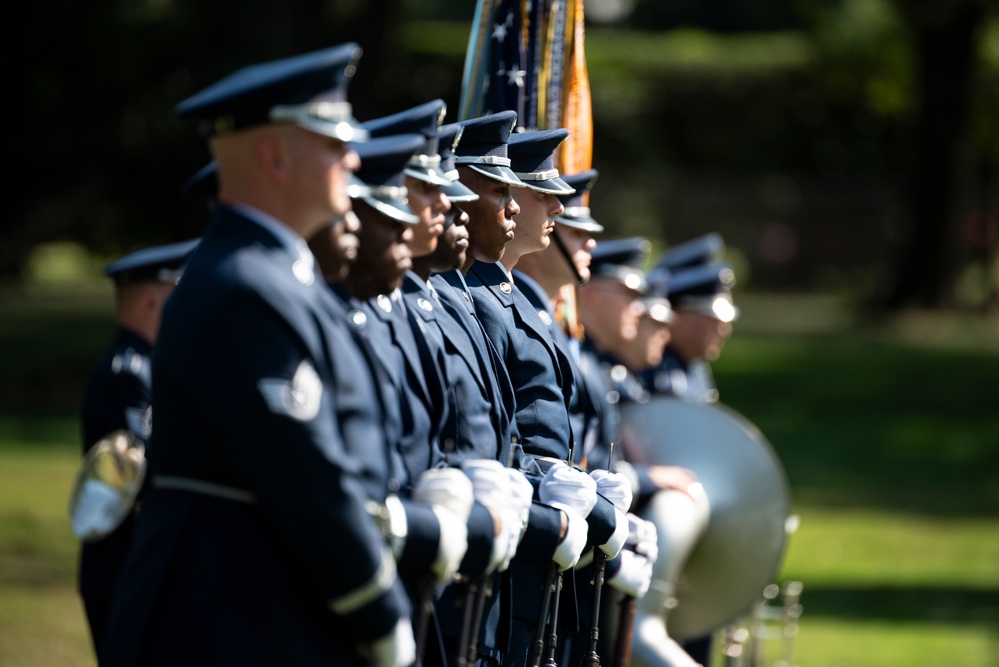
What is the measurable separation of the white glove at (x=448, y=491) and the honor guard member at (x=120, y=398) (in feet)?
7.23

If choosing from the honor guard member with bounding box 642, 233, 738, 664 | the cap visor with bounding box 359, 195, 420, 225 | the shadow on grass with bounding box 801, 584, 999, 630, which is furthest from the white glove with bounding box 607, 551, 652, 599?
the shadow on grass with bounding box 801, 584, 999, 630

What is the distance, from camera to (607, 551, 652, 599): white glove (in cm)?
572

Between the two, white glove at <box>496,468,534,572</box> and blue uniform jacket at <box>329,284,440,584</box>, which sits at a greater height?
blue uniform jacket at <box>329,284,440,584</box>

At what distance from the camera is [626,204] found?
36.0 m

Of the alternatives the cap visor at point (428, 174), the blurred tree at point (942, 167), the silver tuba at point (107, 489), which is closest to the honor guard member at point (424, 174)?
the cap visor at point (428, 174)

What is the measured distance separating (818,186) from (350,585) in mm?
34152

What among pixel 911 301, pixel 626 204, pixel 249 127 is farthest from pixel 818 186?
pixel 249 127

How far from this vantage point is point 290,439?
11.6 ft

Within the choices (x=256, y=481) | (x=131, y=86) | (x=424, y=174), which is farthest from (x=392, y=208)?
(x=131, y=86)

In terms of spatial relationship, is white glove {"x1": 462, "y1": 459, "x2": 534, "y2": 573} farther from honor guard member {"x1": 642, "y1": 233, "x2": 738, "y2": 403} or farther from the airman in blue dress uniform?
honor guard member {"x1": 642, "y1": 233, "x2": 738, "y2": 403}

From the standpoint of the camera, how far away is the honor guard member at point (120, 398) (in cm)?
619

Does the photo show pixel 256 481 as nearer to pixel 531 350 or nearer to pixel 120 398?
pixel 531 350

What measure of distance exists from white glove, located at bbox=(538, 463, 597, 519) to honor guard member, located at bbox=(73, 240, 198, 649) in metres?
1.74

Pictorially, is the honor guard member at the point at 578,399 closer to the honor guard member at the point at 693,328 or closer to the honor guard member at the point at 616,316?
the honor guard member at the point at 616,316
